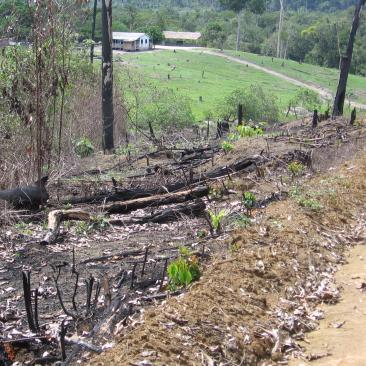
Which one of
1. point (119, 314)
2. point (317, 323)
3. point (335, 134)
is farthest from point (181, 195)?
point (335, 134)

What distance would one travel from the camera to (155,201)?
10516 millimetres

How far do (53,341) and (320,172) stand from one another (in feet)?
30.4

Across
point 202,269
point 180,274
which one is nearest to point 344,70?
point 202,269

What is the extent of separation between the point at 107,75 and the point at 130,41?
196 ft

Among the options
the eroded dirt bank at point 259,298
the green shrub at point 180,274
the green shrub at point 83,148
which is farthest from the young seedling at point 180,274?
the green shrub at point 83,148

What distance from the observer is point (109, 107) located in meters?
19.1

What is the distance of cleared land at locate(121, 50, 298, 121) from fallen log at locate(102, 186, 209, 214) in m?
35.3

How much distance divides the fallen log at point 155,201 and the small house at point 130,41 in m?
68.4

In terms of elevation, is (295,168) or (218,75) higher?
(295,168)

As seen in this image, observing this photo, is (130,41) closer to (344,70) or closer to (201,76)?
(201,76)

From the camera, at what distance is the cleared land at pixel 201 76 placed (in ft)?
177

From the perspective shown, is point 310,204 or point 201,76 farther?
point 201,76

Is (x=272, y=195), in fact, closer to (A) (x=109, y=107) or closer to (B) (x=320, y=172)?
(B) (x=320, y=172)

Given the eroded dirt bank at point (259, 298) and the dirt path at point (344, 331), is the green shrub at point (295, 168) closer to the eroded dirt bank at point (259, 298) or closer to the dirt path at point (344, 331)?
the eroded dirt bank at point (259, 298)
